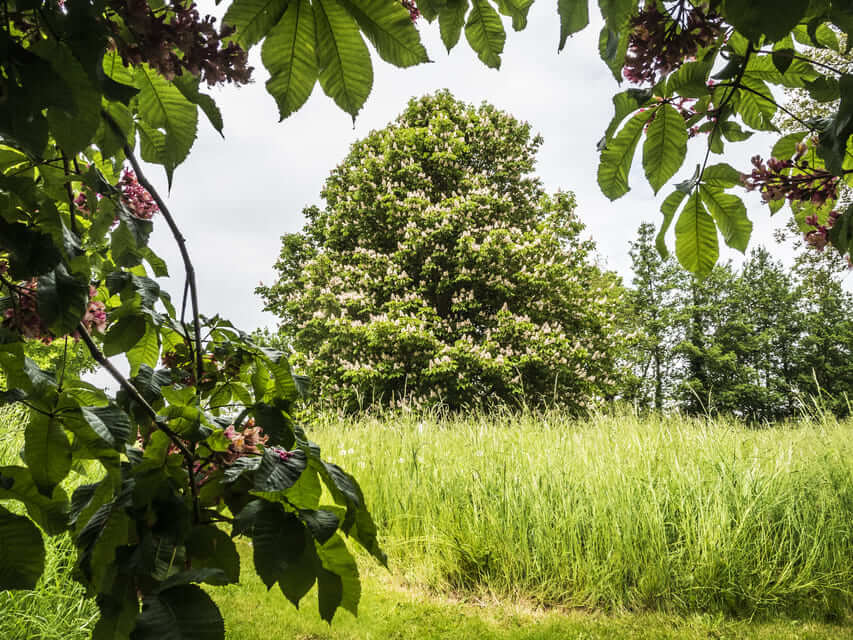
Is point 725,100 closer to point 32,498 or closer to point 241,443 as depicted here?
point 241,443

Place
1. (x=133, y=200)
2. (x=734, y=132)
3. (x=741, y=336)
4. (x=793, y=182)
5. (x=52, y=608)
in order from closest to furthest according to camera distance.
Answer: (x=734, y=132) → (x=793, y=182) → (x=133, y=200) → (x=52, y=608) → (x=741, y=336)

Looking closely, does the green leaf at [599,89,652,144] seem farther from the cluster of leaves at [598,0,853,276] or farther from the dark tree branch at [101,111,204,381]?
the dark tree branch at [101,111,204,381]

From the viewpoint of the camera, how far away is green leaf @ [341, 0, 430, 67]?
652mm

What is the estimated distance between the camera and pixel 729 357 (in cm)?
2066

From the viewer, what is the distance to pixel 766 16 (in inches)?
21.7

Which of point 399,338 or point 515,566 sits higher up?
point 399,338

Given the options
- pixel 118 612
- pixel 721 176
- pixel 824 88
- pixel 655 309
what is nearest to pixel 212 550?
pixel 118 612

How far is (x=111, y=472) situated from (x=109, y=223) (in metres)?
0.59

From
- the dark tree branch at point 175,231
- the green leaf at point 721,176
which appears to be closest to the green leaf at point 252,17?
the dark tree branch at point 175,231

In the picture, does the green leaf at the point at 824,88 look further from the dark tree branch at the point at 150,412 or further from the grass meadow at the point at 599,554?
the grass meadow at the point at 599,554

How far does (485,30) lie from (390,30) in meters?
0.36

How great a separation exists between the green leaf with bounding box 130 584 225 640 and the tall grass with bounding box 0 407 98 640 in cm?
210

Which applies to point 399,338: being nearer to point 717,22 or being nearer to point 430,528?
point 430,528

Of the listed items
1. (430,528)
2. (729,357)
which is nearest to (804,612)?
(430,528)
